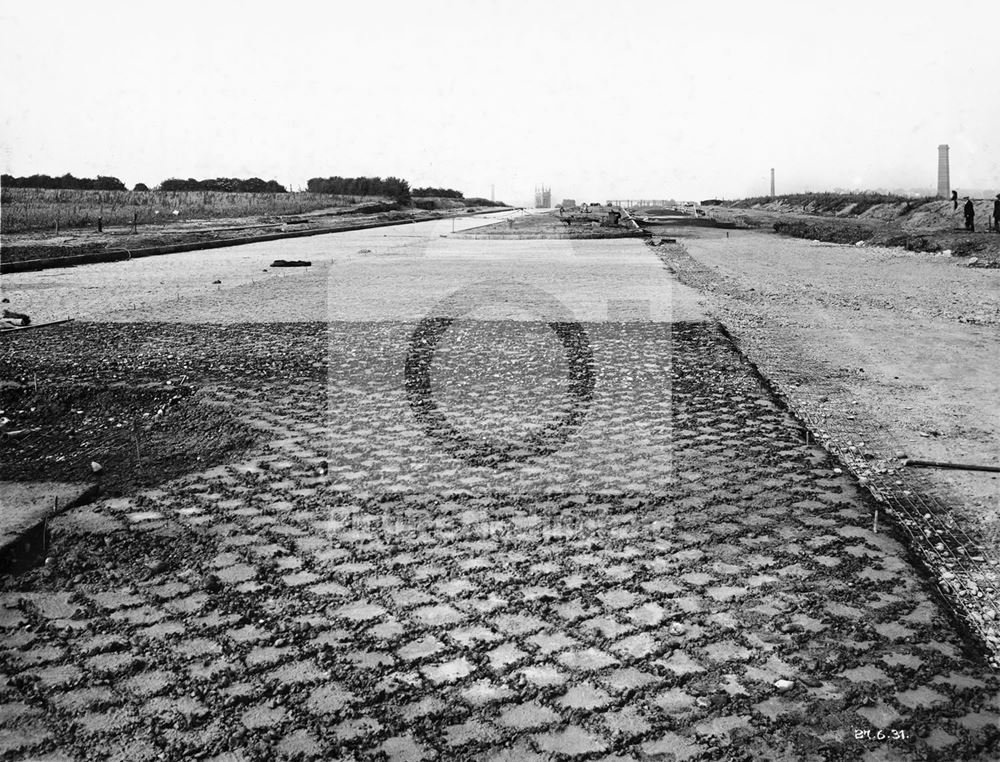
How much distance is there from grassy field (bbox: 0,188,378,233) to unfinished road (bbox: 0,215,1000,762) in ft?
132

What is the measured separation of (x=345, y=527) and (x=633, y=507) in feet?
4.71

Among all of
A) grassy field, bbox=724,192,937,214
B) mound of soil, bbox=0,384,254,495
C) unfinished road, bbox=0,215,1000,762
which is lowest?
unfinished road, bbox=0,215,1000,762

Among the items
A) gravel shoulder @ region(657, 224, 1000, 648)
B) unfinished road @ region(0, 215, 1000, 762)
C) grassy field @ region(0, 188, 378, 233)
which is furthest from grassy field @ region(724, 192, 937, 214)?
unfinished road @ region(0, 215, 1000, 762)

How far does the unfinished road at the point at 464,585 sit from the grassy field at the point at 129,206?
40158 mm

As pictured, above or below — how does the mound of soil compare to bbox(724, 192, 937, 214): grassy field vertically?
below

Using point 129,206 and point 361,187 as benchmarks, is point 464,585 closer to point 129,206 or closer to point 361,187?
point 129,206

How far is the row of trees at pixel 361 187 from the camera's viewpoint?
108744 millimetres

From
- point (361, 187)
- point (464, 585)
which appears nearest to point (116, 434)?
point (464, 585)

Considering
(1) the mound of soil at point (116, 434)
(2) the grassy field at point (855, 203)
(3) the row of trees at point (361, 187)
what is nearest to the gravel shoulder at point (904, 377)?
(1) the mound of soil at point (116, 434)

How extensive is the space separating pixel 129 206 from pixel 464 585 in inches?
2863

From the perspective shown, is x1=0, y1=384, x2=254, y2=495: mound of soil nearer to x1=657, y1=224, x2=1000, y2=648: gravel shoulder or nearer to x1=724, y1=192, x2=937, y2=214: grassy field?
x1=657, y1=224, x2=1000, y2=648: gravel shoulder

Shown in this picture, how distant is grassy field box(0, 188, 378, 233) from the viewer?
154ft

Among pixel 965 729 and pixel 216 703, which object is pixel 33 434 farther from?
pixel 965 729

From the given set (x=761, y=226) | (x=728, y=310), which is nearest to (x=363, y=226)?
(x=761, y=226)
